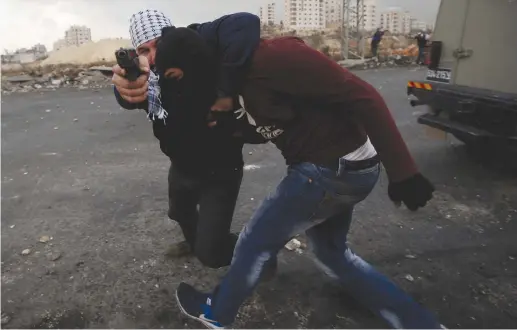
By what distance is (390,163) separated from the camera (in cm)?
188

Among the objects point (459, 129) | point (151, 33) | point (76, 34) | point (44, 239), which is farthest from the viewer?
point (76, 34)

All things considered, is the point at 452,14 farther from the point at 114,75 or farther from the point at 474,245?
the point at 114,75

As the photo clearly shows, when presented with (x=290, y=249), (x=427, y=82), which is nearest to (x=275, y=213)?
(x=290, y=249)

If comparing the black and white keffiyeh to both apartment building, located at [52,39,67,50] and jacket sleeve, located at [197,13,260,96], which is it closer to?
jacket sleeve, located at [197,13,260,96]

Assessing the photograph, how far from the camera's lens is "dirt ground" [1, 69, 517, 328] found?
8.82ft

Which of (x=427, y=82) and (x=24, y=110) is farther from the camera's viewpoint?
(x=24, y=110)

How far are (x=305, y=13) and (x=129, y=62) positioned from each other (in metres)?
67.6

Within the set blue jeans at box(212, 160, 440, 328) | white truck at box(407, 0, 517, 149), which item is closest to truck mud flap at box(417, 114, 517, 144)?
white truck at box(407, 0, 517, 149)

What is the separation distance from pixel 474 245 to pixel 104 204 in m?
3.11

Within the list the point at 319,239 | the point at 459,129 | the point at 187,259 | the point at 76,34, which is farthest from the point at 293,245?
the point at 76,34

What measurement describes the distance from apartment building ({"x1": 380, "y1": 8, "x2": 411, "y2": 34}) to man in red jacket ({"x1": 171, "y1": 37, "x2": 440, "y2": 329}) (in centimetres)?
8281

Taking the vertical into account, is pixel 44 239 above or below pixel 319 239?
below

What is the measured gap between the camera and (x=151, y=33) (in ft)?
7.77

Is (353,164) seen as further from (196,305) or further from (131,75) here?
(196,305)
